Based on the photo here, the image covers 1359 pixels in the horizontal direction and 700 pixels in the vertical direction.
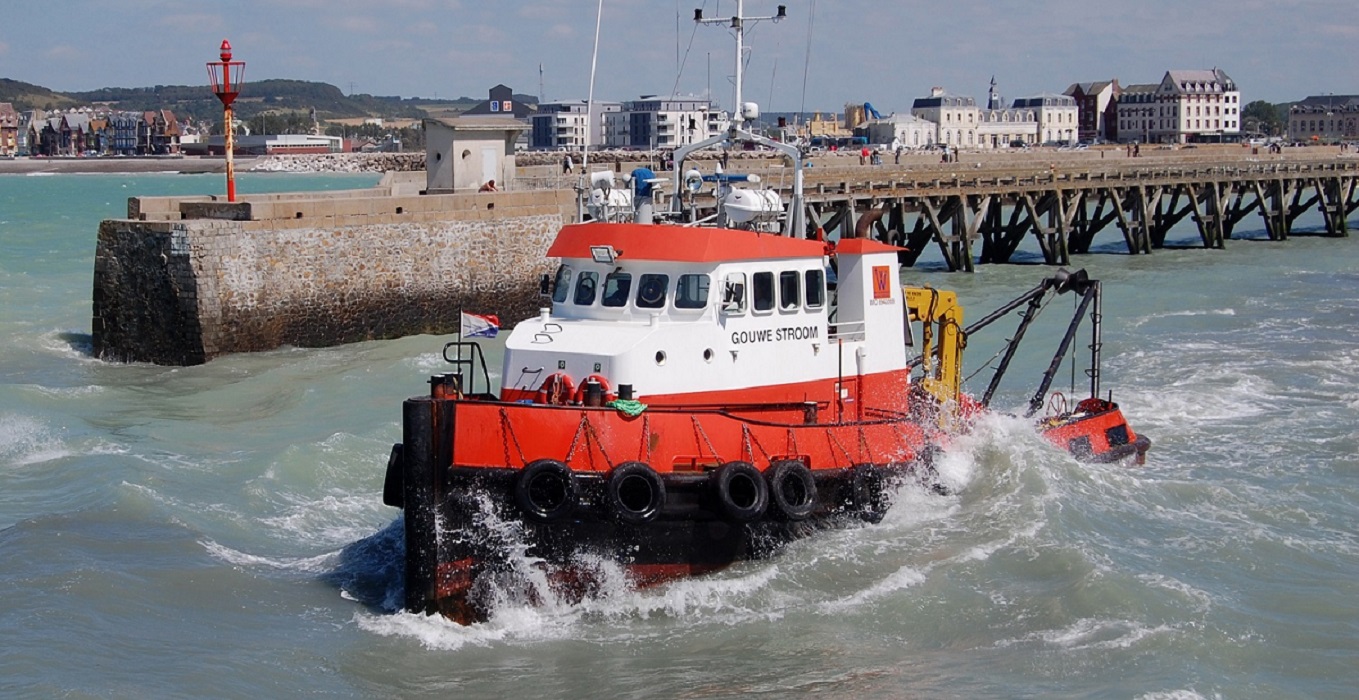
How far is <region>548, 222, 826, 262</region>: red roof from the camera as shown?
14.6 metres

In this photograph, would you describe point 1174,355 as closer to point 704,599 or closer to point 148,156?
point 704,599

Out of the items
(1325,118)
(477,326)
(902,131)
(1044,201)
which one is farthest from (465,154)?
(1325,118)

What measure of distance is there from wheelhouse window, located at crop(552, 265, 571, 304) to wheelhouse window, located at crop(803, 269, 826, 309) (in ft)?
7.45

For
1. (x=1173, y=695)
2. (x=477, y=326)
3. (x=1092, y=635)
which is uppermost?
(x=477, y=326)

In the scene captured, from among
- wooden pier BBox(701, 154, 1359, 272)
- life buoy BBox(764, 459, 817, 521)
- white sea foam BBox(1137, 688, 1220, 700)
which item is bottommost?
white sea foam BBox(1137, 688, 1220, 700)

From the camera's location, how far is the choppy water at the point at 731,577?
40.7ft

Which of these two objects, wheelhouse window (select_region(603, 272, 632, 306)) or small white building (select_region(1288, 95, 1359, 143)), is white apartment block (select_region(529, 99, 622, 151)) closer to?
small white building (select_region(1288, 95, 1359, 143))

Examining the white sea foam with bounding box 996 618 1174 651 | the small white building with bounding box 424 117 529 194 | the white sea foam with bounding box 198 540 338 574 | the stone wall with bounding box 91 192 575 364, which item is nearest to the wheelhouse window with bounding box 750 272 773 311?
the white sea foam with bounding box 996 618 1174 651

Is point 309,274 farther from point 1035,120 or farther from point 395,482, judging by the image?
point 1035,120

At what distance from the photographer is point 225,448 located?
66.3ft

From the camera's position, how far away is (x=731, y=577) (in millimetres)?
14070

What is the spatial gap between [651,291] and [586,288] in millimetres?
702

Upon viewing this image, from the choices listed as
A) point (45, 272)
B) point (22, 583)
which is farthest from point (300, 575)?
point (45, 272)

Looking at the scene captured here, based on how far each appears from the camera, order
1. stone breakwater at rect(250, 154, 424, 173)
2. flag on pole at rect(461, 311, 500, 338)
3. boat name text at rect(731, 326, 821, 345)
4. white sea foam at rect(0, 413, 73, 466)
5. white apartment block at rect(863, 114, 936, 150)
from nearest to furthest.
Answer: flag on pole at rect(461, 311, 500, 338), boat name text at rect(731, 326, 821, 345), white sea foam at rect(0, 413, 73, 466), white apartment block at rect(863, 114, 936, 150), stone breakwater at rect(250, 154, 424, 173)
